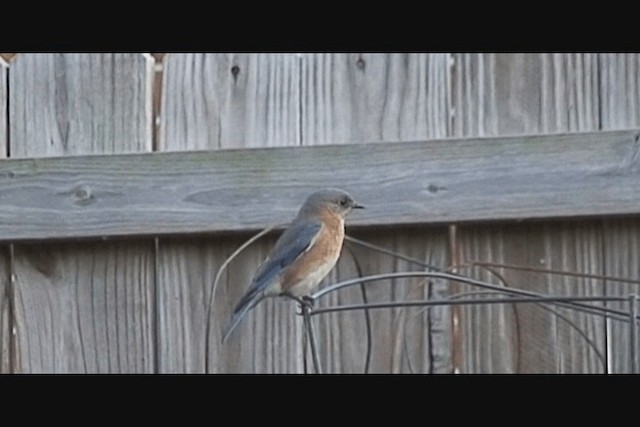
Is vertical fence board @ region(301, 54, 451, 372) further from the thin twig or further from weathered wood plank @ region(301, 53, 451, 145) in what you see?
the thin twig

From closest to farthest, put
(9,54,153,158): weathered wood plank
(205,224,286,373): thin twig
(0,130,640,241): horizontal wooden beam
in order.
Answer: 1. (205,224,286,373): thin twig
2. (0,130,640,241): horizontal wooden beam
3. (9,54,153,158): weathered wood plank

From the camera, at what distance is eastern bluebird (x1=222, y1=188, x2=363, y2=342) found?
3414 millimetres

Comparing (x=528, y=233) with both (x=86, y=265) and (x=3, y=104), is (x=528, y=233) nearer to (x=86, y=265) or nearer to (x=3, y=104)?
(x=86, y=265)

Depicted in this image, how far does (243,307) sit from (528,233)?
0.79 metres

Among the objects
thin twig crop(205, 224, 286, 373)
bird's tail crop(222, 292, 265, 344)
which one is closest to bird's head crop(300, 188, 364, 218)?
thin twig crop(205, 224, 286, 373)

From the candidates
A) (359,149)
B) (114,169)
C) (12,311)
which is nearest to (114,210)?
(114,169)

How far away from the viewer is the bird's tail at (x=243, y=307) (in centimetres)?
339

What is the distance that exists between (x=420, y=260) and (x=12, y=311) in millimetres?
1146

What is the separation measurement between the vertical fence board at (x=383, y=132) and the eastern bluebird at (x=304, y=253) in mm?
94

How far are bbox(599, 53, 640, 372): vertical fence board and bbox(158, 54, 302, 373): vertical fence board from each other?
0.84 m

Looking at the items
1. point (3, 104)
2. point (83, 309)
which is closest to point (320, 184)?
point (83, 309)

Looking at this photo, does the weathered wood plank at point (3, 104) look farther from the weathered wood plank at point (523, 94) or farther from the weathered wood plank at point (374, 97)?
the weathered wood plank at point (523, 94)

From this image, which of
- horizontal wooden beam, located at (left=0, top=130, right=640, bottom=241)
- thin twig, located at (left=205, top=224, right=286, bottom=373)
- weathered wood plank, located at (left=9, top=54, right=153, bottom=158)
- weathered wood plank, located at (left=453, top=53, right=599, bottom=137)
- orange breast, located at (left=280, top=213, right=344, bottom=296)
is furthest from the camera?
orange breast, located at (left=280, top=213, right=344, bottom=296)

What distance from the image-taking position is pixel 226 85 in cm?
359
